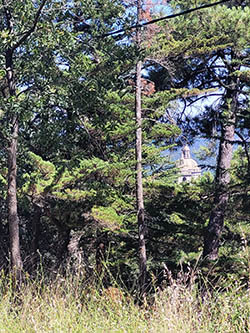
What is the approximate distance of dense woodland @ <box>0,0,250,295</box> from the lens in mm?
6391

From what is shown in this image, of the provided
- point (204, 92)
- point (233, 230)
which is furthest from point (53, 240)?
point (204, 92)

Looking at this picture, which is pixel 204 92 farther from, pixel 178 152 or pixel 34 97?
pixel 34 97

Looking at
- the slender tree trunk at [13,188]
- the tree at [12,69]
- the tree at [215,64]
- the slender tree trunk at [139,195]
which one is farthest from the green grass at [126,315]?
the slender tree trunk at [139,195]

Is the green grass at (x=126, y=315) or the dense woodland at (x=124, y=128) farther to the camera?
the dense woodland at (x=124, y=128)

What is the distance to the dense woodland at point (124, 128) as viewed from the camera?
6391mm

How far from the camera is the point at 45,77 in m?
6.46

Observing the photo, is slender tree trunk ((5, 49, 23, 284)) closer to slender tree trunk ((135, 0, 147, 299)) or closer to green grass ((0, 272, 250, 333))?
slender tree trunk ((135, 0, 147, 299))

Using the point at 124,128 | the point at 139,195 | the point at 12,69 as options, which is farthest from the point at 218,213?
the point at 12,69

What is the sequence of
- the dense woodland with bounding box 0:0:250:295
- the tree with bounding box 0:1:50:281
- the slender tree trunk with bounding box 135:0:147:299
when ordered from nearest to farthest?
1. the tree with bounding box 0:1:50:281
2. the dense woodland with bounding box 0:0:250:295
3. the slender tree trunk with bounding box 135:0:147:299

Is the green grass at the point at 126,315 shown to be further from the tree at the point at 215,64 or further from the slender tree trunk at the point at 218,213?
the slender tree trunk at the point at 218,213

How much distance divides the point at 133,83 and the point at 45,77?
4936 mm

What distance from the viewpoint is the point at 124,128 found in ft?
33.4

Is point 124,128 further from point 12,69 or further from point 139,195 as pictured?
point 12,69

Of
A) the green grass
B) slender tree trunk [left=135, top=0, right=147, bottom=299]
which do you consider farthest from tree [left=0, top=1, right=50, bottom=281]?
slender tree trunk [left=135, top=0, right=147, bottom=299]
